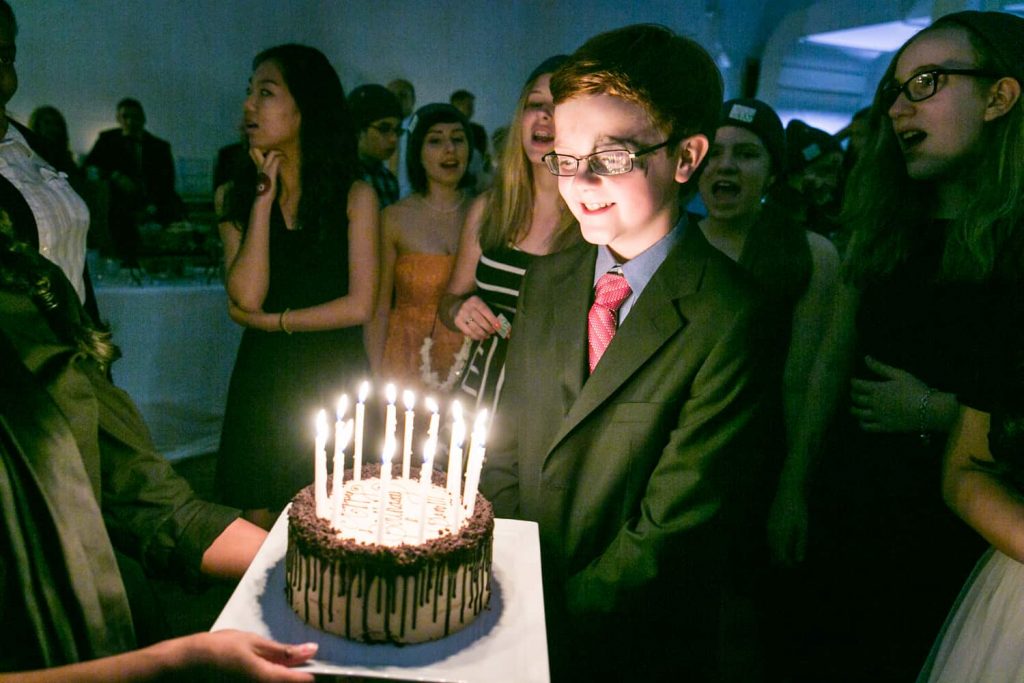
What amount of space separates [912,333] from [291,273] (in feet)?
7.28

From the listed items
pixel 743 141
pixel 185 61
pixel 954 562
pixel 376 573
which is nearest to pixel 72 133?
pixel 185 61

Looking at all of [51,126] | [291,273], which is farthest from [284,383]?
[51,126]

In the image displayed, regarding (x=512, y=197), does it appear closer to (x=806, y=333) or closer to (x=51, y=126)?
(x=806, y=333)

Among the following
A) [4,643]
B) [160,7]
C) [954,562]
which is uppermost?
[160,7]

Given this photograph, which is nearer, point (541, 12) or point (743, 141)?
point (743, 141)

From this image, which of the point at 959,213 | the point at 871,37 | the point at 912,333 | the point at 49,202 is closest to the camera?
the point at 959,213

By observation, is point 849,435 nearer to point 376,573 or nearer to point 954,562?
point 954,562

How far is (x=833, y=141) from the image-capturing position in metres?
3.90

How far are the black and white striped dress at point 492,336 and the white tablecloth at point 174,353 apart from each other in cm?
265

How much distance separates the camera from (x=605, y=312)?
1.57 meters

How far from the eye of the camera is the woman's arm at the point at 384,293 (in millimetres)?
3307

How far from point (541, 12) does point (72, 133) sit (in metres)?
3.29

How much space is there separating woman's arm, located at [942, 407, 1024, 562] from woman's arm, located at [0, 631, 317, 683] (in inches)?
52.6

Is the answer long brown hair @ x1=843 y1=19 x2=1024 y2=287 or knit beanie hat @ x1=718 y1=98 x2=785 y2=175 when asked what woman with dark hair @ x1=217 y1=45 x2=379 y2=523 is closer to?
knit beanie hat @ x1=718 y1=98 x2=785 y2=175
